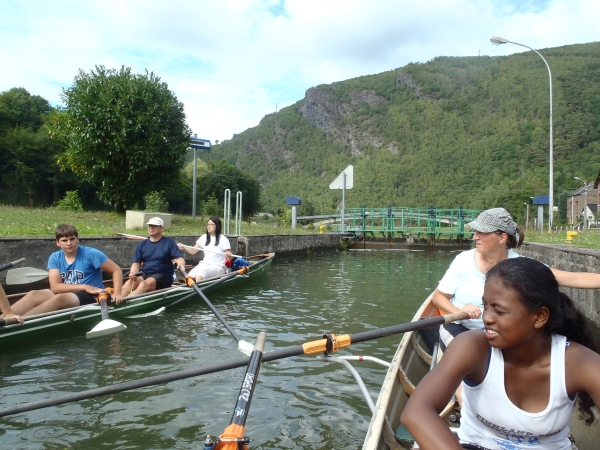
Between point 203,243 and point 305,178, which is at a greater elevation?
point 305,178

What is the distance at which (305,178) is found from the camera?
117 meters

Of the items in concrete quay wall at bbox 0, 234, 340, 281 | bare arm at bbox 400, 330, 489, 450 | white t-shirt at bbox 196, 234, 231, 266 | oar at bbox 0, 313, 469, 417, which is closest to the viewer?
bare arm at bbox 400, 330, 489, 450

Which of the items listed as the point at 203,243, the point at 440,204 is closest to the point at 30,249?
the point at 203,243

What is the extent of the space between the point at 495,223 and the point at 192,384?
336 cm

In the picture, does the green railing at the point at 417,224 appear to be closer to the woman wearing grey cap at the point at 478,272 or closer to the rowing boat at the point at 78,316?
the rowing boat at the point at 78,316

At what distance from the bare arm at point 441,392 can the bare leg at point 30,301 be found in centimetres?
550

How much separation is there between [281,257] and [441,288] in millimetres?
16707

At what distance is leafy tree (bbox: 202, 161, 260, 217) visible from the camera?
52.5 m

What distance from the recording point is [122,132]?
1969cm

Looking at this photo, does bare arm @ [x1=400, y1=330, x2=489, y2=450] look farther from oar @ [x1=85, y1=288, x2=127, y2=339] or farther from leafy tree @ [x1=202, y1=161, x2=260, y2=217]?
leafy tree @ [x1=202, y1=161, x2=260, y2=217]

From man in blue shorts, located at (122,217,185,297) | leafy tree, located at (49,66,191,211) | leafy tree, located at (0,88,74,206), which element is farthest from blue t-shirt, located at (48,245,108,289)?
leafy tree, located at (0,88,74,206)

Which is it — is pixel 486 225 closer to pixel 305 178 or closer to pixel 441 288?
pixel 441 288

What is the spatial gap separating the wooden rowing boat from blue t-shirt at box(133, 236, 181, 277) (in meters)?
4.72

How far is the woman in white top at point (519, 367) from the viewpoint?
6.15ft
